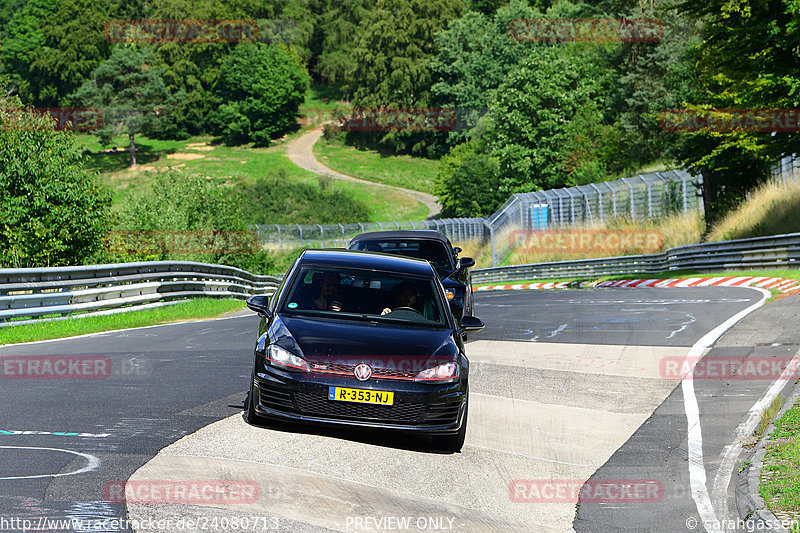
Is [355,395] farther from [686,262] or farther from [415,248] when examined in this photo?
[686,262]

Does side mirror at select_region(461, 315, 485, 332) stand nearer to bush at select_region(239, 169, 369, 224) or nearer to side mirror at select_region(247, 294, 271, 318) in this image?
side mirror at select_region(247, 294, 271, 318)

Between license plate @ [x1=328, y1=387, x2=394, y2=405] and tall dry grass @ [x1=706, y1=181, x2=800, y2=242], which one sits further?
tall dry grass @ [x1=706, y1=181, x2=800, y2=242]

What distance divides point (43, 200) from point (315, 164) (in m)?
88.8

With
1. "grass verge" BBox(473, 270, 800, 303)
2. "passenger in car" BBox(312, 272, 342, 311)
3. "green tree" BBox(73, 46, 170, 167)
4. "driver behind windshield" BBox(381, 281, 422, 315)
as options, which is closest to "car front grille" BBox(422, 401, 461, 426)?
"driver behind windshield" BBox(381, 281, 422, 315)

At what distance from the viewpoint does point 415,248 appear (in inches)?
611

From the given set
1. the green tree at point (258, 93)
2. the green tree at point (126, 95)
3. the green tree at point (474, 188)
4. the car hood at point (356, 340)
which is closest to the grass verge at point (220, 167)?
the green tree at point (126, 95)

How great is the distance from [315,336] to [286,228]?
179ft

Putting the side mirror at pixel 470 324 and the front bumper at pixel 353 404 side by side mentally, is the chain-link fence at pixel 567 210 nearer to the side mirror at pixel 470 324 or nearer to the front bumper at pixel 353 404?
the side mirror at pixel 470 324

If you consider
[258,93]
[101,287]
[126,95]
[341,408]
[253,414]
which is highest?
[341,408]

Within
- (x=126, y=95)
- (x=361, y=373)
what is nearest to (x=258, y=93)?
(x=126, y=95)

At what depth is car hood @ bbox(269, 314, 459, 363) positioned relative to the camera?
25.8 ft

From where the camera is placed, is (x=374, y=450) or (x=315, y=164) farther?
(x=315, y=164)

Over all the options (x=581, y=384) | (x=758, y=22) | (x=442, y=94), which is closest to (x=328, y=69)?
(x=442, y=94)

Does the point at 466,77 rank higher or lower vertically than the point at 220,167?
higher
